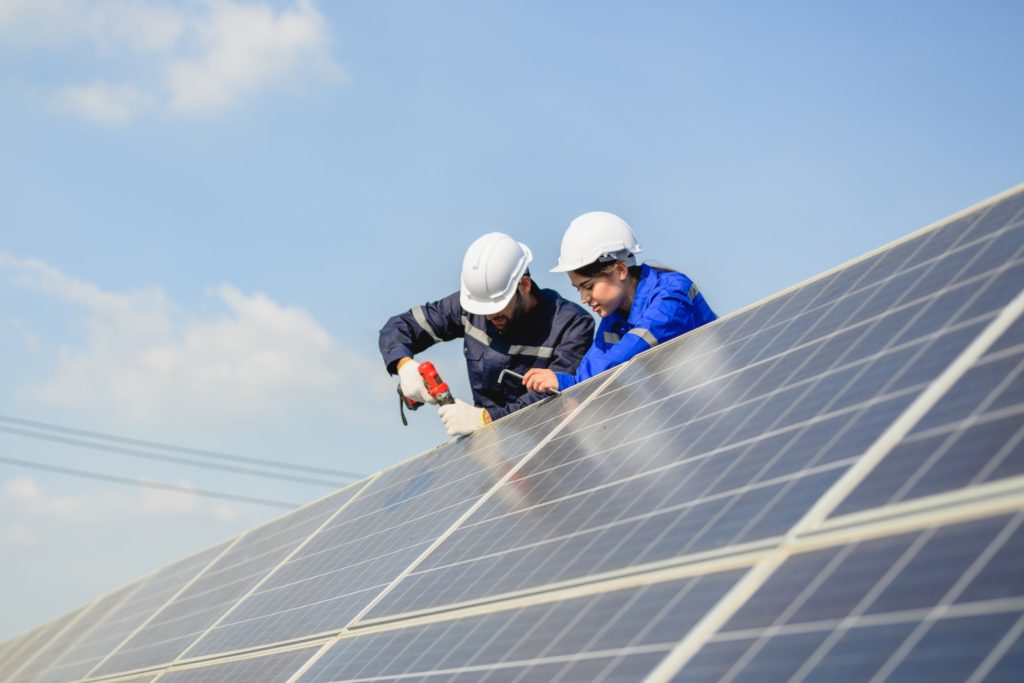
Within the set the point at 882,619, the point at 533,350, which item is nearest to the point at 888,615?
the point at 882,619

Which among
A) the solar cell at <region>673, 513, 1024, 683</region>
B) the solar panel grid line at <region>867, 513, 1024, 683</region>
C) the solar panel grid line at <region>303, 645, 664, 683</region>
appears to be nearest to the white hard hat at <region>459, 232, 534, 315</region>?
the solar panel grid line at <region>303, 645, 664, 683</region>

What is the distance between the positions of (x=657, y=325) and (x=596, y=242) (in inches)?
44.9

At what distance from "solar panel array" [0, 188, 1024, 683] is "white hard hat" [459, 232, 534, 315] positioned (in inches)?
83.0

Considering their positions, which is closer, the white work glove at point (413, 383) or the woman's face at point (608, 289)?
the woman's face at point (608, 289)

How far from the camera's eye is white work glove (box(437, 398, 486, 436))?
396 inches

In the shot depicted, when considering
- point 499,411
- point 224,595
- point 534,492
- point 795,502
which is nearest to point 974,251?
point 795,502

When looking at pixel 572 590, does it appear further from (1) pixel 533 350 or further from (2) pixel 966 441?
(1) pixel 533 350

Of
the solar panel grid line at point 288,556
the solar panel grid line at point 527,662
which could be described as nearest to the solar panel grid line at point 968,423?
the solar panel grid line at point 527,662

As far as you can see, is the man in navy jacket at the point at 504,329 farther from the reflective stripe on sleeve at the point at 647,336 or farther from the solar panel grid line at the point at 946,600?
the solar panel grid line at the point at 946,600

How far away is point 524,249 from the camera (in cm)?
1125

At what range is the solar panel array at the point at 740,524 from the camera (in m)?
3.34

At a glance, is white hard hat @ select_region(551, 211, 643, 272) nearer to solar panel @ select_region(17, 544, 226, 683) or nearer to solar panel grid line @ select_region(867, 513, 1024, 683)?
solar panel @ select_region(17, 544, 226, 683)

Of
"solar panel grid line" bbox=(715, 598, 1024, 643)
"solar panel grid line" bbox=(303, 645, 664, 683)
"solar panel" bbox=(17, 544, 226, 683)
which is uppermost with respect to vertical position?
"solar panel" bbox=(17, 544, 226, 683)

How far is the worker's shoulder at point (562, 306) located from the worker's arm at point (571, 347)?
1cm
